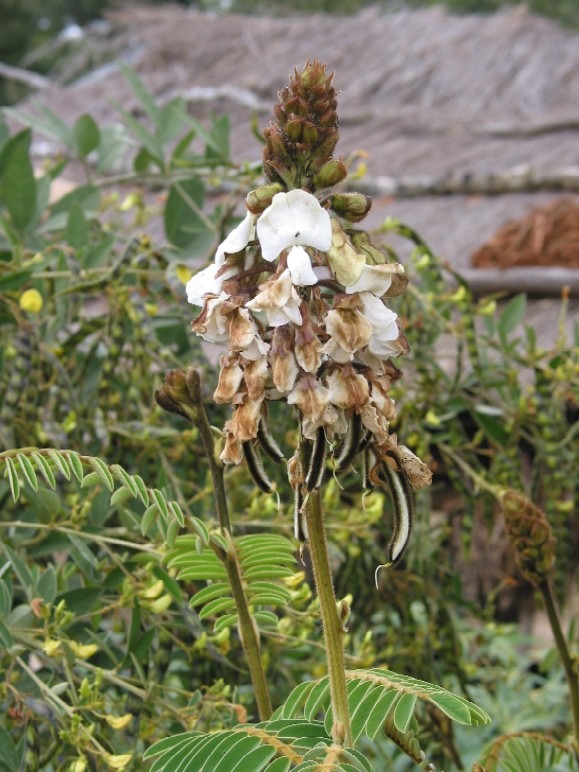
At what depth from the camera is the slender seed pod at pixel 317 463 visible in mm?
617

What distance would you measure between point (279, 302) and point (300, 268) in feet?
0.09

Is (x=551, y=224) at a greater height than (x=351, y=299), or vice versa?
(x=351, y=299)

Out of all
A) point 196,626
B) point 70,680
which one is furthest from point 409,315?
point 70,680

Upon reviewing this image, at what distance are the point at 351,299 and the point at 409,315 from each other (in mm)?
915

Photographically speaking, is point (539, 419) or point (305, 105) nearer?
point (305, 105)

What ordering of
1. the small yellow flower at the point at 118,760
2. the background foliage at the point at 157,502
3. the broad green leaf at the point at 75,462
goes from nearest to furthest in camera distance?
the broad green leaf at the point at 75,462
the small yellow flower at the point at 118,760
the background foliage at the point at 157,502

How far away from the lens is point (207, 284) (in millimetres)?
702

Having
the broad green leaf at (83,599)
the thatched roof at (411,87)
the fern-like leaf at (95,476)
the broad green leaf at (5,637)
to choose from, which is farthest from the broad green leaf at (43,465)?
the thatched roof at (411,87)

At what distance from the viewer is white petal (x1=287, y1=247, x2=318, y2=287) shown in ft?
2.04

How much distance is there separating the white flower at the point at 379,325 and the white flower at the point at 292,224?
0.04m

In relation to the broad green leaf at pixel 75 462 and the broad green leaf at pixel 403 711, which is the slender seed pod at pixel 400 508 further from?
the broad green leaf at pixel 75 462

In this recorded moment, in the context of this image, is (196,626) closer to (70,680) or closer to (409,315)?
(70,680)

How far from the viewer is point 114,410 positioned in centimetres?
146

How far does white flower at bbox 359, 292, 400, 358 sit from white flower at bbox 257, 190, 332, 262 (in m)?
0.04
